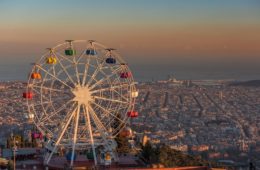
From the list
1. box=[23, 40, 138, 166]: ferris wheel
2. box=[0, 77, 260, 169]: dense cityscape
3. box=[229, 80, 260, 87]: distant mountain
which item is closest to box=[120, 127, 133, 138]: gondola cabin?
box=[23, 40, 138, 166]: ferris wheel

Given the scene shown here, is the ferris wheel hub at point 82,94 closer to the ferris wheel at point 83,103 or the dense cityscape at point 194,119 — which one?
the ferris wheel at point 83,103

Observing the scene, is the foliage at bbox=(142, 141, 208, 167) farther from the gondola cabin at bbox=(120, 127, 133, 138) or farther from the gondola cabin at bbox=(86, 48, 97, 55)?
the gondola cabin at bbox=(86, 48, 97, 55)

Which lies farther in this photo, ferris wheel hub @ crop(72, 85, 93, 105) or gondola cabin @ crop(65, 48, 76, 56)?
gondola cabin @ crop(65, 48, 76, 56)

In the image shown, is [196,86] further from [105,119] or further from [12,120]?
[105,119]

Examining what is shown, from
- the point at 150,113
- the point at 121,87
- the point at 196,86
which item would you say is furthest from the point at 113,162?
the point at 196,86

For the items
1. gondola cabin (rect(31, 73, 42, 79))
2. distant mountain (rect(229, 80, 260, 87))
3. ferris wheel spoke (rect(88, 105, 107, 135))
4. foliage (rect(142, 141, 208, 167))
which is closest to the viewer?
foliage (rect(142, 141, 208, 167))

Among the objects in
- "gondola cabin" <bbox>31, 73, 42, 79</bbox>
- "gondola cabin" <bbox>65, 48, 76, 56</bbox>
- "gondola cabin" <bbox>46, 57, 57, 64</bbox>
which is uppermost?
Answer: "gondola cabin" <bbox>65, 48, 76, 56</bbox>

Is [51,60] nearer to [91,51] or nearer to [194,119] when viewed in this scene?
[91,51]

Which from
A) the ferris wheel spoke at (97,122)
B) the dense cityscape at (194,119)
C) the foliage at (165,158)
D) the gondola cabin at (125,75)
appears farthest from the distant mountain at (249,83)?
the ferris wheel spoke at (97,122)
